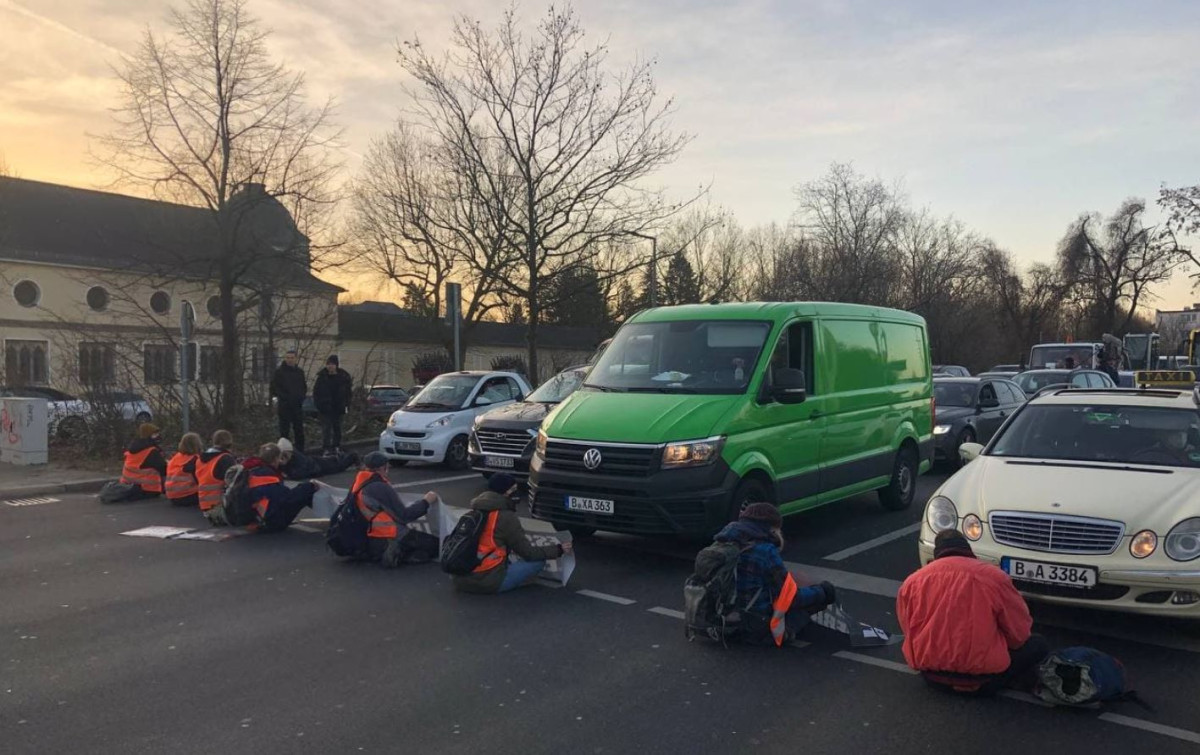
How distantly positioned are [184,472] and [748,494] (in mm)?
7612

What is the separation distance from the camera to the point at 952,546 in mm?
4895

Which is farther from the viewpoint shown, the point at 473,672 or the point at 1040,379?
the point at 1040,379

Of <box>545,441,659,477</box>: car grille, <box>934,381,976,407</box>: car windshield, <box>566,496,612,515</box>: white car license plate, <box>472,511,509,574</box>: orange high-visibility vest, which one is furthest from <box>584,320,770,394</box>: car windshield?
<box>934,381,976,407</box>: car windshield

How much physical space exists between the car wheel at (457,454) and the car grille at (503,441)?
9.06 ft

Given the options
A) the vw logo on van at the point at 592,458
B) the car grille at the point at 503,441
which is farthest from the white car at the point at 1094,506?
the car grille at the point at 503,441

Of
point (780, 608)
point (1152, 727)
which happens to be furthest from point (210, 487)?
point (1152, 727)

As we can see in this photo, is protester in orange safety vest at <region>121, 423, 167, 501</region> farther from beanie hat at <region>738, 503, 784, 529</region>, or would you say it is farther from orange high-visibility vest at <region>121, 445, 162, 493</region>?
beanie hat at <region>738, 503, 784, 529</region>

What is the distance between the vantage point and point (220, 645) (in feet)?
19.6

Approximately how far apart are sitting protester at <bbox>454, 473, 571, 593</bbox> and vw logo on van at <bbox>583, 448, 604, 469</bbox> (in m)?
1.02

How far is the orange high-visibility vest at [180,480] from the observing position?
11.6m

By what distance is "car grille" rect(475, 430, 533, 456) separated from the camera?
12148 millimetres

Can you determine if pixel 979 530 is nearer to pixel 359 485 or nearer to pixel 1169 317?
pixel 359 485

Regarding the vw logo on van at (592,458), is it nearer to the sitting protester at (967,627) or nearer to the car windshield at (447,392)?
the sitting protester at (967,627)

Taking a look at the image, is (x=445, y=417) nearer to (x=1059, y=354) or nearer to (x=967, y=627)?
(x=967, y=627)
